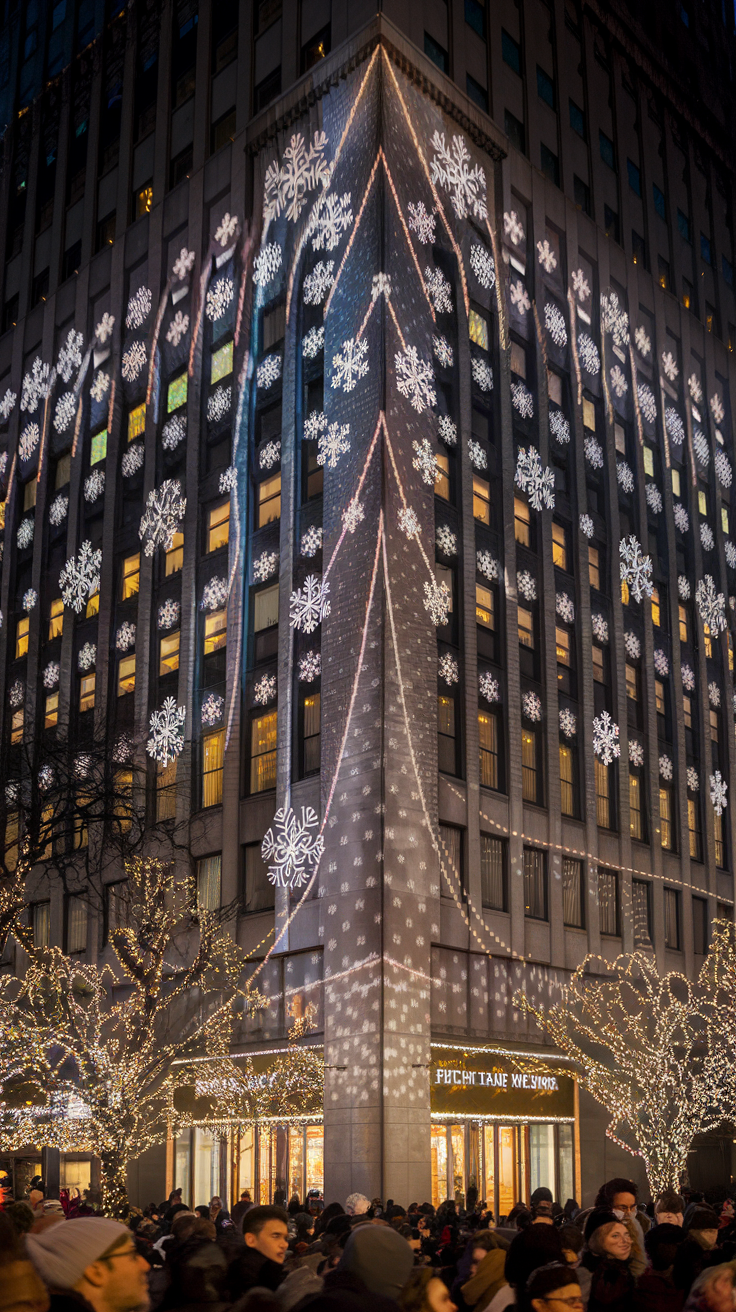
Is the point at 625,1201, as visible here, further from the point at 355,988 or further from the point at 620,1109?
the point at 620,1109

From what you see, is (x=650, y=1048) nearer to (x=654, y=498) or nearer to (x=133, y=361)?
(x=654, y=498)

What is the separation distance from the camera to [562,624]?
45719mm

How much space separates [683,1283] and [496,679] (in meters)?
33.6

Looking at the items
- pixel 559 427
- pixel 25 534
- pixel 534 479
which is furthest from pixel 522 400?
pixel 25 534

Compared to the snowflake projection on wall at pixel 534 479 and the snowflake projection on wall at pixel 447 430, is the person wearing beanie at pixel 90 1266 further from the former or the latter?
the snowflake projection on wall at pixel 534 479

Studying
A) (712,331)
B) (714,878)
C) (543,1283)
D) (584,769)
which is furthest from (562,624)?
(543,1283)

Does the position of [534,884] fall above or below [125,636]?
below

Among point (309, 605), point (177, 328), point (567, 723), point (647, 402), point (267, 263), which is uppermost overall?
point (267, 263)

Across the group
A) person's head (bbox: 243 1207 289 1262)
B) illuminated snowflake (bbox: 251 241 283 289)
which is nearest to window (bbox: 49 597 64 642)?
illuminated snowflake (bbox: 251 241 283 289)

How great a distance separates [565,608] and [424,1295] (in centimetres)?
4058

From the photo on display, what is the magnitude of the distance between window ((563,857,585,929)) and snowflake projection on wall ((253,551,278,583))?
12781mm

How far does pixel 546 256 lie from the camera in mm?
49188

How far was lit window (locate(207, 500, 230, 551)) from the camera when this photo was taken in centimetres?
4375

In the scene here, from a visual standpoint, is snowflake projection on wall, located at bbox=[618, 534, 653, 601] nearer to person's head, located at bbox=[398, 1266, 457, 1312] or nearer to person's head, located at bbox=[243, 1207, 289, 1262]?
person's head, located at bbox=[243, 1207, 289, 1262]
